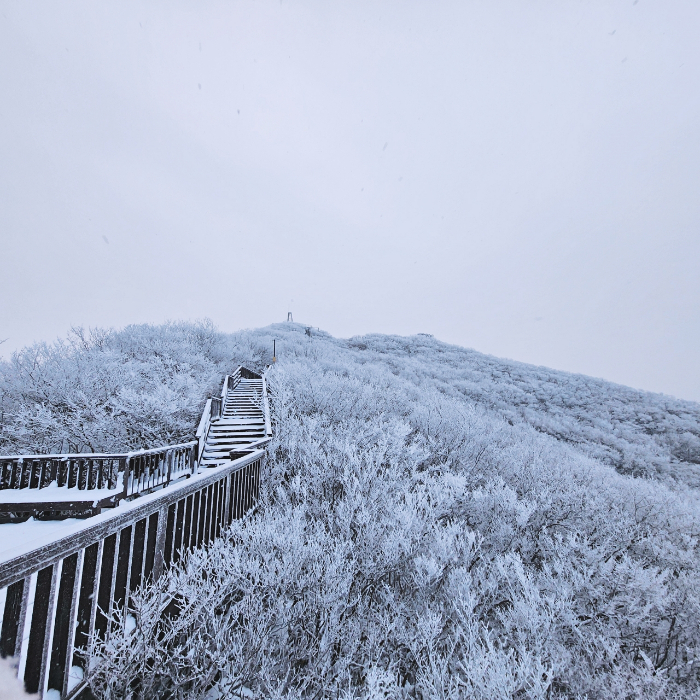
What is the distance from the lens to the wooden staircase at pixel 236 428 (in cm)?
821

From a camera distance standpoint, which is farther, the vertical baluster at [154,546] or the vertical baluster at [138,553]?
the vertical baluster at [154,546]

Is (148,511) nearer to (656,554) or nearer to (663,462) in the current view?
(656,554)

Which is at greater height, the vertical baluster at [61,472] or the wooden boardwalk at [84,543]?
the wooden boardwalk at [84,543]

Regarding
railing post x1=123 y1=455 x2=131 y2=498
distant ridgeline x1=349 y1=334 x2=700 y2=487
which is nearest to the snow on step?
railing post x1=123 y1=455 x2=131 y2=498

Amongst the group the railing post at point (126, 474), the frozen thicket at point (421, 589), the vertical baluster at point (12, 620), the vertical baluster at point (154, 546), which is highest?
the vertical baluster at point (12, 620)

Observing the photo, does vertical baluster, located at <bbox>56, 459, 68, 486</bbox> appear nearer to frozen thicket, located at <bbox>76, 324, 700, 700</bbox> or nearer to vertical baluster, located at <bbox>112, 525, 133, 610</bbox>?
frozen thicket, located at <bbox>76, 324, 700, 700</bbox>

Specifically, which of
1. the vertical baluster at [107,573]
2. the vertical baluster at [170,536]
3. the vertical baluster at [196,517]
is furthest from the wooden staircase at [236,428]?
the vertical baluster at [107,573]

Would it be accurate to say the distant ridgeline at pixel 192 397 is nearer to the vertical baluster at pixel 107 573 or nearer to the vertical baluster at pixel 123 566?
the vertical baluster at pixel 123 566

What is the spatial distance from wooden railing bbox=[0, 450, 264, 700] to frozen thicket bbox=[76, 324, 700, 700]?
200mm

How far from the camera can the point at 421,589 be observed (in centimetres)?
430

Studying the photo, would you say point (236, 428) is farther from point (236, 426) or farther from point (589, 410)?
point (589, 410)

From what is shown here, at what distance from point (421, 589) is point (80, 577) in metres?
3.87

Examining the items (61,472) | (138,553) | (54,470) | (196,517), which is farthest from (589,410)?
(54,470)

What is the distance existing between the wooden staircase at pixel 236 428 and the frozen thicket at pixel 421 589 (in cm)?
91
